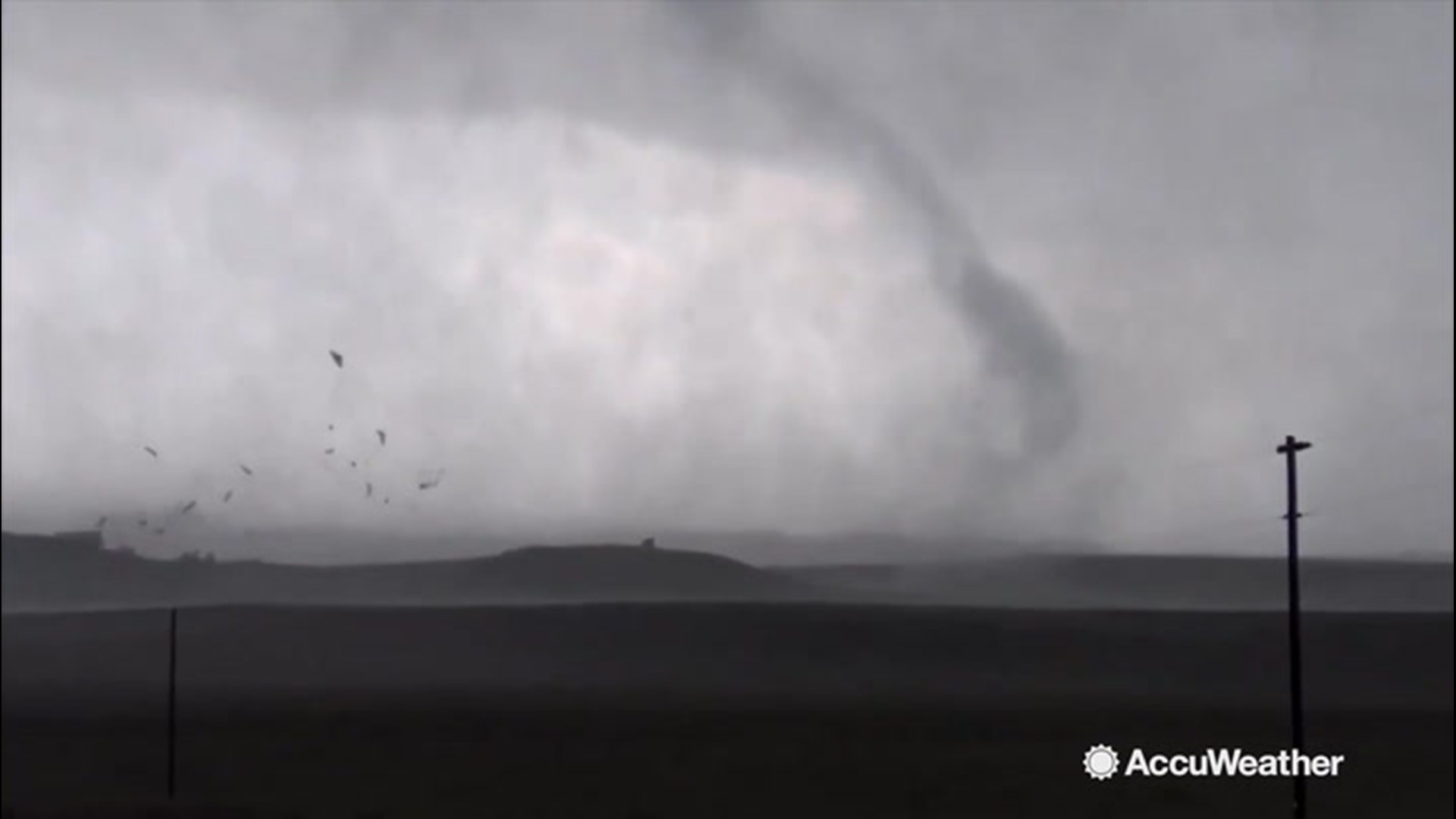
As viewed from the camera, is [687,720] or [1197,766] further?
[687,720]

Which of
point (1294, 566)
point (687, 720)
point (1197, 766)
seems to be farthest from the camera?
point (687, 720)

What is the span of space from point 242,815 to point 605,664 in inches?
4217

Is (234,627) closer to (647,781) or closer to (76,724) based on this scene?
(76,724)

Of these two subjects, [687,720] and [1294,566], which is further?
[687,720]

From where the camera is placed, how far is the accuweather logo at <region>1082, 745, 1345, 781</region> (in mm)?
49844

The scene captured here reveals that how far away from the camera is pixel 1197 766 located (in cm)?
5541

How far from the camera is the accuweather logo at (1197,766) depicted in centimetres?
4984

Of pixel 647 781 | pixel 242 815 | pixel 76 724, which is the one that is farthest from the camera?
pixel 76 724

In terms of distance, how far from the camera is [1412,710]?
358ft

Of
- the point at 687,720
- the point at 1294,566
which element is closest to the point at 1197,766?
the point at 1294,566

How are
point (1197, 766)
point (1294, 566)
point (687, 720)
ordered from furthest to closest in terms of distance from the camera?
point (687, 720) → point (1197, 766) → point (1294, 566)

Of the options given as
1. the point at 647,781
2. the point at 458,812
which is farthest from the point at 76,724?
the point at 458,812

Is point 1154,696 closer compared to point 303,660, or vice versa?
point 1154,696

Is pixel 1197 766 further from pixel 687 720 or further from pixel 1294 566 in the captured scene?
pixel 687 720
